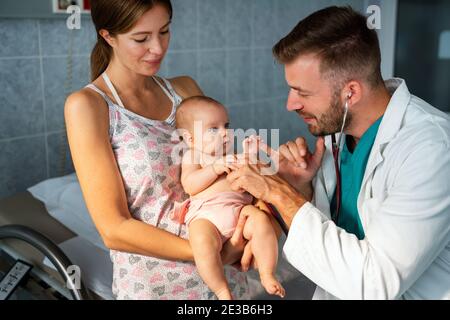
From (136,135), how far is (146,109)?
0.31ft

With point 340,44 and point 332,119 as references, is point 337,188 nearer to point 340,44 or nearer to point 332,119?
point 332,119

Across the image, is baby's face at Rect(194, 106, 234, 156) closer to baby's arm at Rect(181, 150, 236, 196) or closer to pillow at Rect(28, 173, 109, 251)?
baby's arm at Rect(181, 150, 236, 196)

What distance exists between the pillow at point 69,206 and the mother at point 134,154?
0.46 metres

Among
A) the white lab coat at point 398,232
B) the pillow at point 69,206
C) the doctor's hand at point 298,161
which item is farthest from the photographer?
the pillow at point 69,206

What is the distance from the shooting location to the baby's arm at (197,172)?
1.03 m

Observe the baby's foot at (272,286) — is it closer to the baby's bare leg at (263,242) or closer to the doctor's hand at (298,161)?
the baby's bare leg at (263,242)

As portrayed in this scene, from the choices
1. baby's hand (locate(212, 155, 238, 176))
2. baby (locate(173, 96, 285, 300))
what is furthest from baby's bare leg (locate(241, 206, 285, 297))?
baby's hand (locate(212, 155, 238, 176))

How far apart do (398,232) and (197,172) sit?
0.38 meters

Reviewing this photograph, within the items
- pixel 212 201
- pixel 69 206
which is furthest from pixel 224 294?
pixel 69 206

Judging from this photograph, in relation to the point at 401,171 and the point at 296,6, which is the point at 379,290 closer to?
the point at 401,171

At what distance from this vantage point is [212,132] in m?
1.07

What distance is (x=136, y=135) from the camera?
1039 millimetres

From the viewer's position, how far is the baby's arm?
103 cm

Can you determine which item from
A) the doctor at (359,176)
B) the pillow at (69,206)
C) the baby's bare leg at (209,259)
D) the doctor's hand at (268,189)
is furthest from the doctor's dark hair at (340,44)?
the pillow at (69,206)
